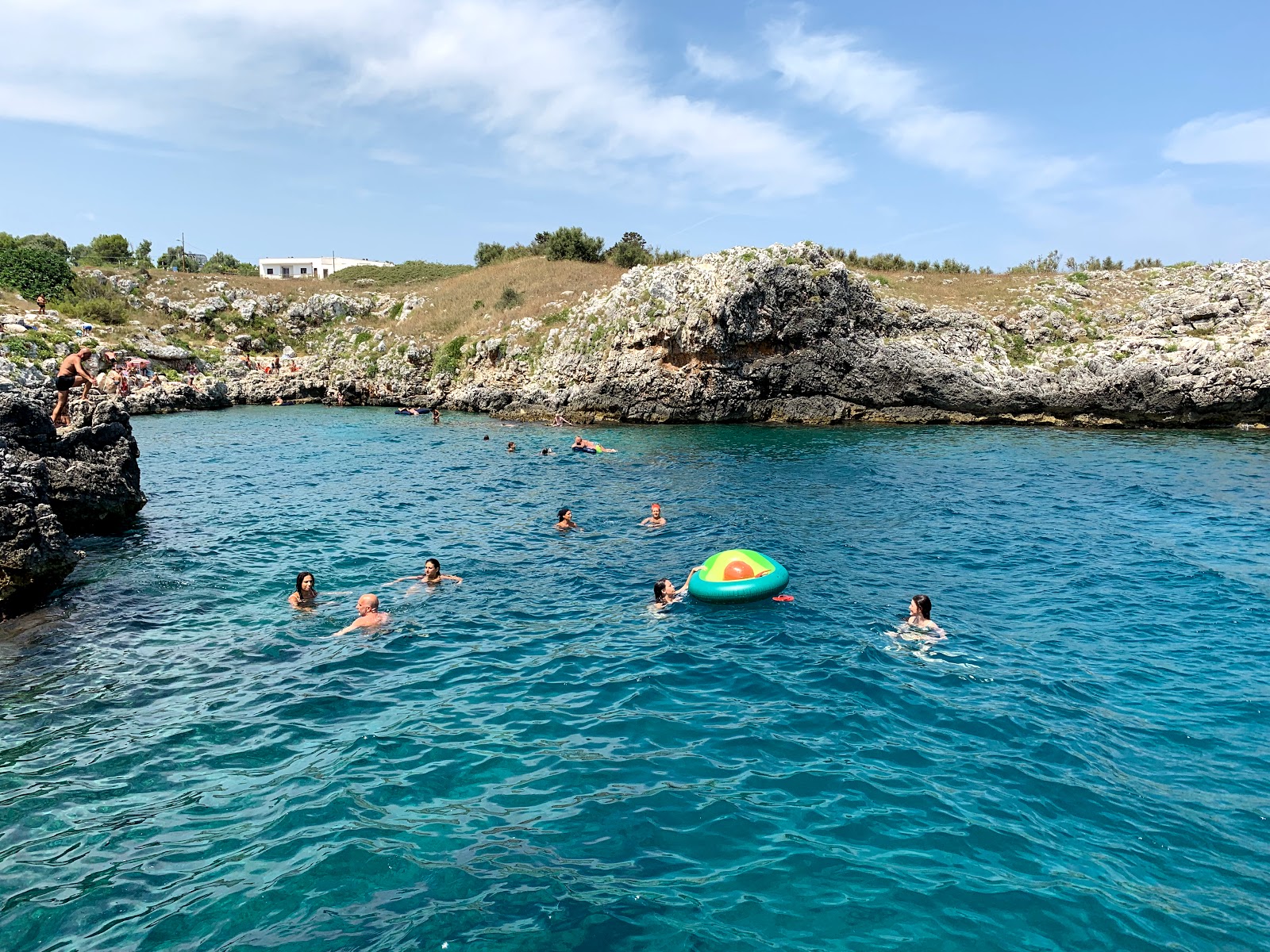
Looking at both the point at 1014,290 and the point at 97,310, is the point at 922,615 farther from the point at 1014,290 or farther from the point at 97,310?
the point at 97,310

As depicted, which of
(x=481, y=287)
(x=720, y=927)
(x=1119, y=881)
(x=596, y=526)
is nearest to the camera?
(x=720, y=927)

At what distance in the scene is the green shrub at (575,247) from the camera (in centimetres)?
7200

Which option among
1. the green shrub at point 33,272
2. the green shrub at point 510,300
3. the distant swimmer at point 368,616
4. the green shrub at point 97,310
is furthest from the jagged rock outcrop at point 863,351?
the green shrub at point 33,272

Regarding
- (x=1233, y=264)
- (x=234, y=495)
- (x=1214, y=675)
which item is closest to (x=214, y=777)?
(x=1214, y=675)

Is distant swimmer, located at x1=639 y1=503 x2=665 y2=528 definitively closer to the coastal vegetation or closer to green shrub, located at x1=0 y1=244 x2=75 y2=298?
the coastal vegetation

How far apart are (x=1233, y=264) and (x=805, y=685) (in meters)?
51.6

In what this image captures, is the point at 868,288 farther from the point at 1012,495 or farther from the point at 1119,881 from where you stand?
the point at 1119,881

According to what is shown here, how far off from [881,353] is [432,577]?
32840 millimetres

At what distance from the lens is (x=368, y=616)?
43.8ft

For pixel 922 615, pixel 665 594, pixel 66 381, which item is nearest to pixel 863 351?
pixel 922 615

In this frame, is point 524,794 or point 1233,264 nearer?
point 524,794

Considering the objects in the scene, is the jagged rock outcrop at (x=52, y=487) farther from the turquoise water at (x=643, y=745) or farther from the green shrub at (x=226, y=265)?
the green shrub at (x=226, y=265)

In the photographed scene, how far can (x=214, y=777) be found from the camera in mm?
8477

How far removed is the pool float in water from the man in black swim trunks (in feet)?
61.2
